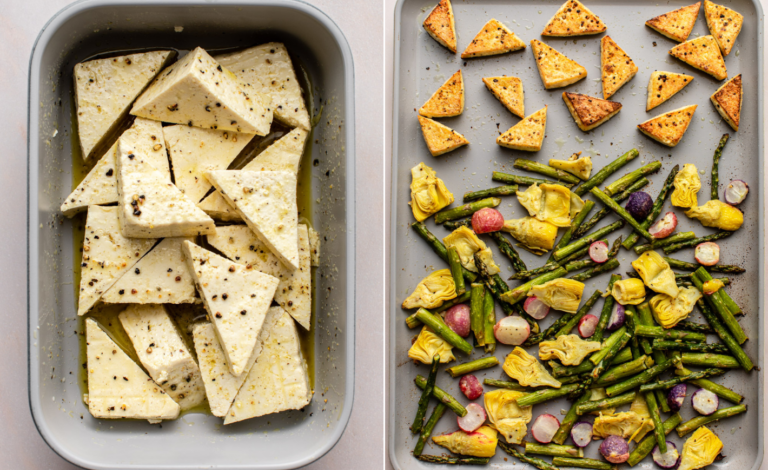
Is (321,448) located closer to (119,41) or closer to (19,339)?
(19,339)

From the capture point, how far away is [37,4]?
274 cm

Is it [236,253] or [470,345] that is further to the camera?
[470,345]

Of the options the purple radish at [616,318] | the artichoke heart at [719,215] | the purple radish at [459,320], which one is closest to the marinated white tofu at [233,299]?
the purple radish at [459,320]

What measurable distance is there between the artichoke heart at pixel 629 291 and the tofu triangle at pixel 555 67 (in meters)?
1.08

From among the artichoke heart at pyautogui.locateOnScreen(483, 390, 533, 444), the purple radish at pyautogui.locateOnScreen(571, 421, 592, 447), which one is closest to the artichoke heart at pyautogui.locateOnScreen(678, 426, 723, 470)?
the purple radish at pyautogui.locateOnScreen(571, 421, 592, 447)

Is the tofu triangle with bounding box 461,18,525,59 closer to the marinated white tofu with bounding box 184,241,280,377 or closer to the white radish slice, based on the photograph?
the marinated white tofu with bounding box 184,241,280,377

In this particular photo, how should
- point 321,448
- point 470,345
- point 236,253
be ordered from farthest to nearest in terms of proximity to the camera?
1. point 470,345
2. point 236,253
3. point 321,448

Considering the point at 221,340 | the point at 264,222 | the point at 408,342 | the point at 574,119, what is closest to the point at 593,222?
the point at 574,119

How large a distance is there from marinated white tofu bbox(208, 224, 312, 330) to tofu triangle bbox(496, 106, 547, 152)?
44.4 inches

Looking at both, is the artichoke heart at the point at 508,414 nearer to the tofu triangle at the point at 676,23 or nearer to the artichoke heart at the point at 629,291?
the artichoke heart at the point at 629,291

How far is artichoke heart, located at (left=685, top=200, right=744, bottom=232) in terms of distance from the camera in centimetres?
278

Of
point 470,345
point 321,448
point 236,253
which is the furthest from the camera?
point 470,345

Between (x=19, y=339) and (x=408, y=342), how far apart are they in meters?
1.95

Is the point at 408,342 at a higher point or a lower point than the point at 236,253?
lower
